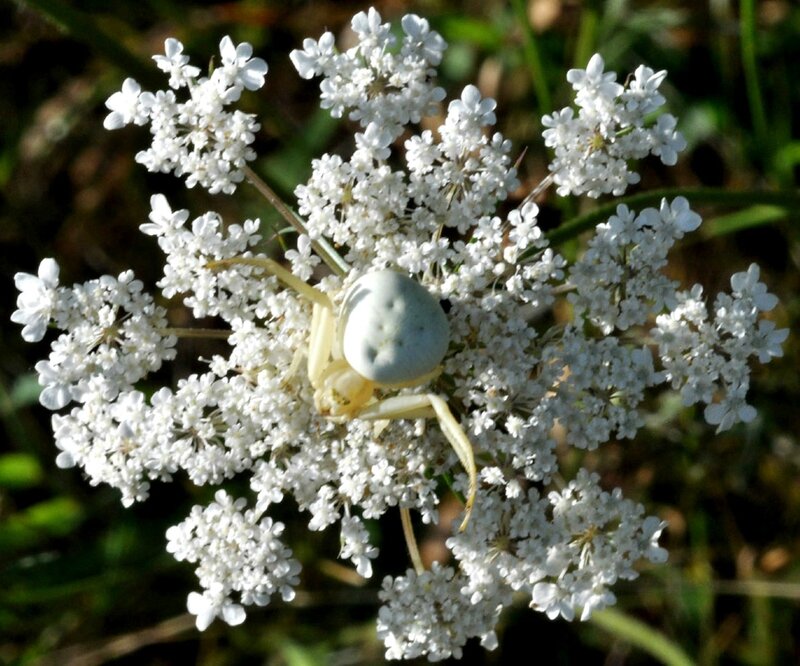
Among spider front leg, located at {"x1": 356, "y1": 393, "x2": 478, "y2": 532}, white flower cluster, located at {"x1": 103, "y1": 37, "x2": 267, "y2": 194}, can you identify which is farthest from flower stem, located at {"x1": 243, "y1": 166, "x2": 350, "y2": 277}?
spider front leg, located at {"x1": 356, "y1": 393, "x2": 478, "y2": 532}

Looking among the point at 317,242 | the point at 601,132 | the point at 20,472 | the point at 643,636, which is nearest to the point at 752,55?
the point at 601,132

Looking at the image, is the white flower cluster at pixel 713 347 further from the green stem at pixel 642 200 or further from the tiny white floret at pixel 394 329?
the tiny white floret at pixel 394 329

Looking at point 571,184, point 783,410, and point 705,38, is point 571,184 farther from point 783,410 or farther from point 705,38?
point 705,38

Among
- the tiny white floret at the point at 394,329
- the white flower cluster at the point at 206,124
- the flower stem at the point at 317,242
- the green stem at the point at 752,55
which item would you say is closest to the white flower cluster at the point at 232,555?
the tiny white floret at the point at 394,329

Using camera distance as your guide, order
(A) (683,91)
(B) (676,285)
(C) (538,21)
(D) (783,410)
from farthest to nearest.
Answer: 1. (C) (538,21)
2. (A) (683,91)
3. (D) (783,410)
4. (B) (676,285)

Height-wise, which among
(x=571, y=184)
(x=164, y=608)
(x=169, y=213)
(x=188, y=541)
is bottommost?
(x=164, y=608)

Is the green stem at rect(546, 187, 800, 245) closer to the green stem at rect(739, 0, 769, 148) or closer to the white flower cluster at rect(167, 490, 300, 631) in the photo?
the green stem at rect(739, 0, 769, 148)

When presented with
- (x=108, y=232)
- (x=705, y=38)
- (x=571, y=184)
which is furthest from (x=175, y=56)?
(x=705, y=38)
